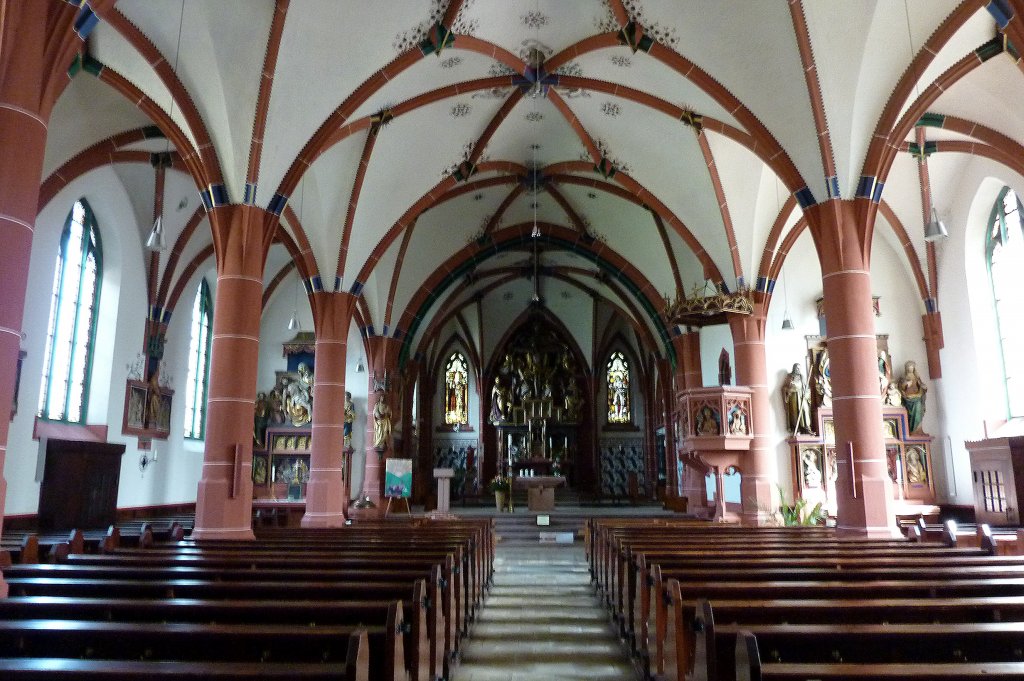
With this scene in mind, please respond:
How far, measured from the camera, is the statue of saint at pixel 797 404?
17.4m

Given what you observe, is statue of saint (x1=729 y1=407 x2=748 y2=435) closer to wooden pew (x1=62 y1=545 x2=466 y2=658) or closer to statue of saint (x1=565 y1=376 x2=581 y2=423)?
wooden pew (x1=62 y1=545 x2=466 y2=658)

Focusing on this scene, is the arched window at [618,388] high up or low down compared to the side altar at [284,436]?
up

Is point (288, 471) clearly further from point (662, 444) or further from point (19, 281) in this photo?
point (19, 281)

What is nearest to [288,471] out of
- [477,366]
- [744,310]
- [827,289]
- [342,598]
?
[477,366]

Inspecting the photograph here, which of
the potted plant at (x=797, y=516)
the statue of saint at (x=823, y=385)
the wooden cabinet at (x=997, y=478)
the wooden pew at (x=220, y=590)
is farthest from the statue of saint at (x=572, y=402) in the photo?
the wooden pew at (x=220, y=590)

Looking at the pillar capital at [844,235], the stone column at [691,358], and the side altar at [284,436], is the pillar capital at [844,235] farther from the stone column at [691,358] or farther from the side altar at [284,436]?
the side altar at [284,436]

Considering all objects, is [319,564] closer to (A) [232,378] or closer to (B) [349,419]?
(A) [232,378]

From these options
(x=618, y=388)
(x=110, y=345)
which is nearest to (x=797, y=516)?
(x=110, y=345)

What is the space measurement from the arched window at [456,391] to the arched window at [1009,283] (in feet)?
66.2

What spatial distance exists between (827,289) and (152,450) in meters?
14.5

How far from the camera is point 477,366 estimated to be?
30.9 m

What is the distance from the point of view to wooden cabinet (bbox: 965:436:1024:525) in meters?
13.7

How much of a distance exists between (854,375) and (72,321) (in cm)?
1412

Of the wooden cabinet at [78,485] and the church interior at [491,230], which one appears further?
the wooden cabinet at [78,485]
